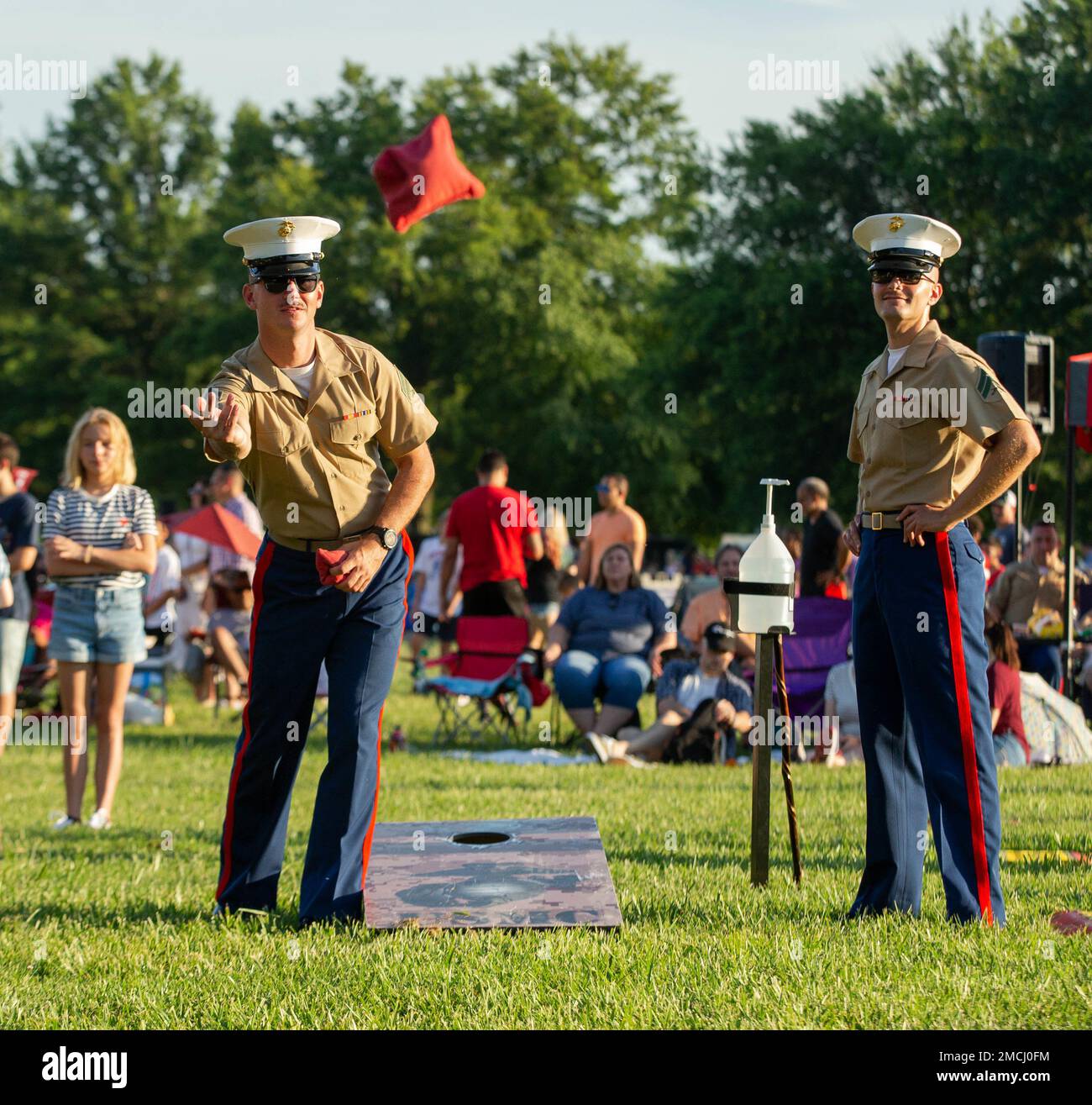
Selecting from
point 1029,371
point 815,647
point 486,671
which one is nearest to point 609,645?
point 486,671

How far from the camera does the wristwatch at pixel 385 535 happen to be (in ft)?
16.4

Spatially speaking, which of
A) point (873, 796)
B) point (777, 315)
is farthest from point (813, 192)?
point (873, 796)

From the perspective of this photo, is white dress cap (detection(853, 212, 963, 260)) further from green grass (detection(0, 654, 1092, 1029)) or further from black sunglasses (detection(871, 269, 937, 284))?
green grass (detection(0, 654, 1092, 1029))

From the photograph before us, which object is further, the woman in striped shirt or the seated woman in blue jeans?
the seated woman in blue jeans

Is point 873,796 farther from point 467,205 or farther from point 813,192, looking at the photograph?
point 467,205

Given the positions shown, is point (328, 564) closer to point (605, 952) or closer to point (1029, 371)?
point (605, 952)

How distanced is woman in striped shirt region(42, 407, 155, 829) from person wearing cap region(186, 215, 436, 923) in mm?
2778

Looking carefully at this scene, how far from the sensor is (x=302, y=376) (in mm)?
5039

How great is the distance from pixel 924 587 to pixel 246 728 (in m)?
2.38

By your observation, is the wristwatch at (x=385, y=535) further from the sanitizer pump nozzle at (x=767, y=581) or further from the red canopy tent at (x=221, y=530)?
the red canopy tent at (x=221, y=530)

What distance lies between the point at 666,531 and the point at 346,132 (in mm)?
14938

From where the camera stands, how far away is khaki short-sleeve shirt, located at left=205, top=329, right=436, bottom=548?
4.95 meters

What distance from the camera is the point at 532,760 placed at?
10.9 meters

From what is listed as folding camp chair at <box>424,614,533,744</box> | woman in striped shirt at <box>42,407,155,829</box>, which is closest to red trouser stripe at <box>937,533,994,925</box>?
woman in striped shirt at <box>42,407,155,829</box>
